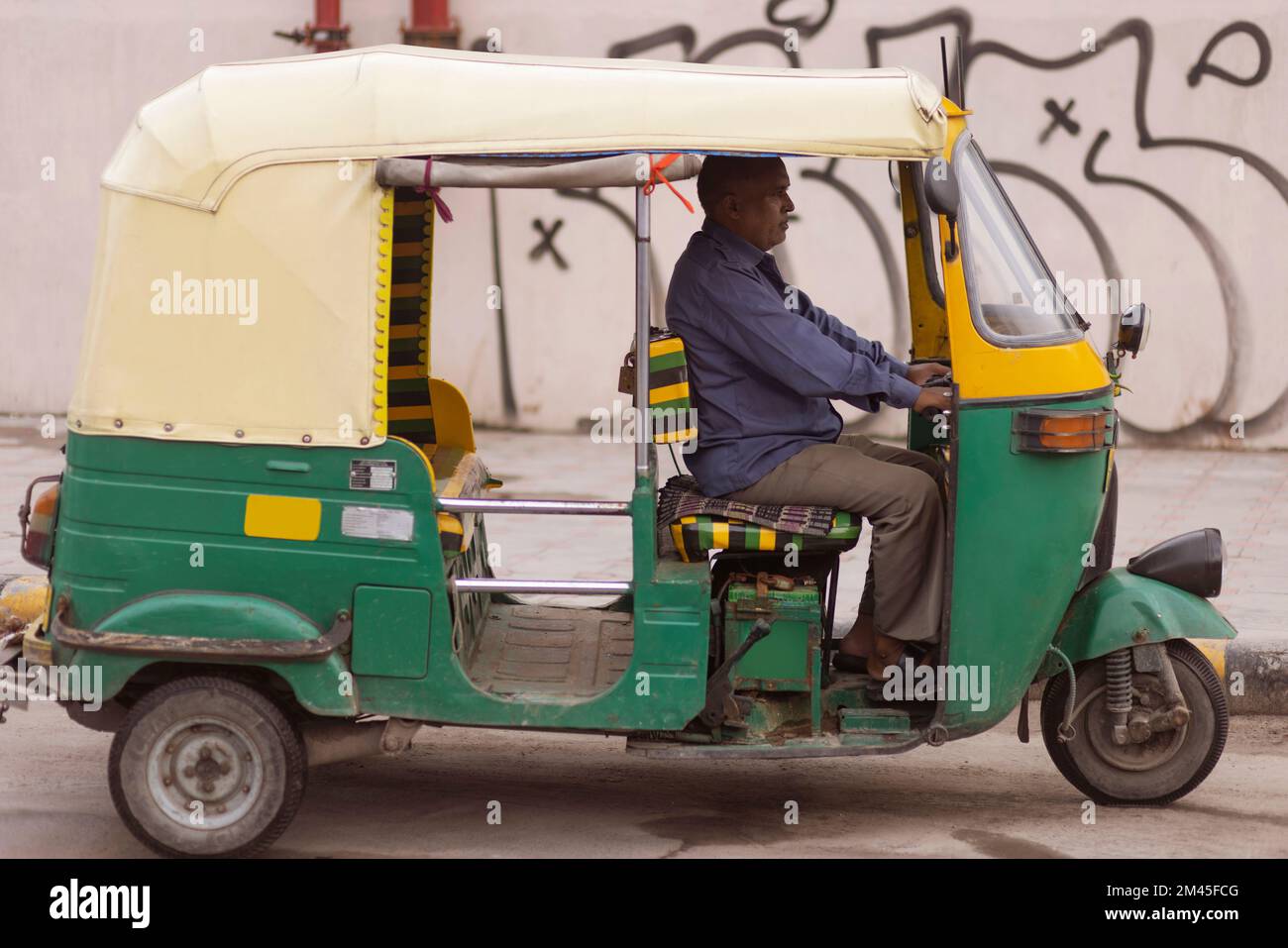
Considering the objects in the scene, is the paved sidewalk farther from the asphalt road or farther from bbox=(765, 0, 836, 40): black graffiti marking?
bbox=(765, 0, 836, 40): black graffiti marking

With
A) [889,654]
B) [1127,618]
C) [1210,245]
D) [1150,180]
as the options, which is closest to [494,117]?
[889,654]

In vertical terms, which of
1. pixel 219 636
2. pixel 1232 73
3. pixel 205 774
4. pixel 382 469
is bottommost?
pixel 205 774

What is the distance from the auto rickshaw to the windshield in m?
0.01

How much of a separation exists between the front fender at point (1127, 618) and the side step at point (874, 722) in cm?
42

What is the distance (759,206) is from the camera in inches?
181

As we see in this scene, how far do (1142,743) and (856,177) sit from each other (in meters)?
5.88

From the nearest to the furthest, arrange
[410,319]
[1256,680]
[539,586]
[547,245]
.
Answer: [539,586]
[410,319]
[1256,680]
[547,245]

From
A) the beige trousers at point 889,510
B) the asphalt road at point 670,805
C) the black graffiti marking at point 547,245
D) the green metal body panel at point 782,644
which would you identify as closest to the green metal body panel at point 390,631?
the asphalt road at point 670,805

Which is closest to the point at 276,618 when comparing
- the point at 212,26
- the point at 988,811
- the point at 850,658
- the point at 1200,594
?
the point at 850,658

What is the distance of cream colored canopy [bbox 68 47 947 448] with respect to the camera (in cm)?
410

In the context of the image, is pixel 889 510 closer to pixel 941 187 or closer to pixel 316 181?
pixel 941 187

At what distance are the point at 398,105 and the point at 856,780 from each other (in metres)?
2.34

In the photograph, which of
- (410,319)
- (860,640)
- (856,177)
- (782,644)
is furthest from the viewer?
(856,177)

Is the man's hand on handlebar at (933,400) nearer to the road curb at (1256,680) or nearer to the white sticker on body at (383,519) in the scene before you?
the white sticker on body at (383,519)
